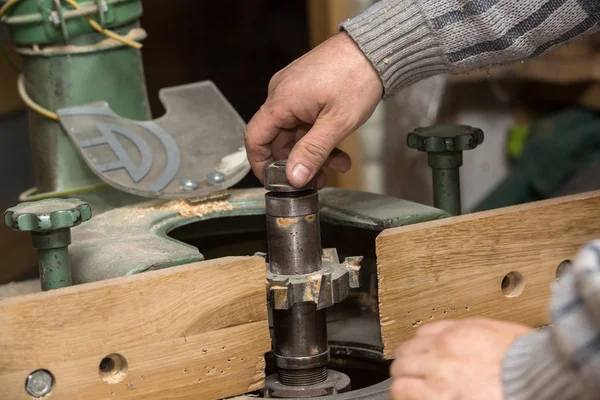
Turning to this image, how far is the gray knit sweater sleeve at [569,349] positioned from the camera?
750 millimetres

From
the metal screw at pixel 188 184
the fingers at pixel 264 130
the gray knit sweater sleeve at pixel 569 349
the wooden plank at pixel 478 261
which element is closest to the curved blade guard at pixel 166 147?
the metal screw at pixel 188 184

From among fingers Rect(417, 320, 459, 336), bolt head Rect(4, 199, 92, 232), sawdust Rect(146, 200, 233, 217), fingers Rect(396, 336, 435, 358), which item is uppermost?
bolt head Rect(4, 199, 92, 232)

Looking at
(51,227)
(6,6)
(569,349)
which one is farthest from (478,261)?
(6,6)

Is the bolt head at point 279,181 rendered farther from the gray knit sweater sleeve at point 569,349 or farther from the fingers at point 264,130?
the gray knit sweater sleeve at point 569,349

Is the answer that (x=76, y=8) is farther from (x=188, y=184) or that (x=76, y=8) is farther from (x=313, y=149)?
(x=313, y=149)

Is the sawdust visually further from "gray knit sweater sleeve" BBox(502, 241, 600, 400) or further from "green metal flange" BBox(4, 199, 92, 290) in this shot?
"gray knit sweater sleeve" BBox(502, 241, 600, 400)

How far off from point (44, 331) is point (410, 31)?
572mm

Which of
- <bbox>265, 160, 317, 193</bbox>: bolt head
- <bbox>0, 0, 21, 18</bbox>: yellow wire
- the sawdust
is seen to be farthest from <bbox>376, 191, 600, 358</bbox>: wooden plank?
<bbox>0, 0, 21, 18</bbox>: yellow wire

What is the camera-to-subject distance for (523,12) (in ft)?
3.89

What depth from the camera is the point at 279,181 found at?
1.12 metres

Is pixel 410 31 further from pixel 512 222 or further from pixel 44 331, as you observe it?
pixel 44 331

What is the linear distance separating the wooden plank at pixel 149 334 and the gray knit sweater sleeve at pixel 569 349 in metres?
0.33

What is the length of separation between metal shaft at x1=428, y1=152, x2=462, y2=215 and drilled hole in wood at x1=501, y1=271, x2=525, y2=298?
7.9 inches

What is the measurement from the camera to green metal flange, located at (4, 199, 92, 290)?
1.01 m
